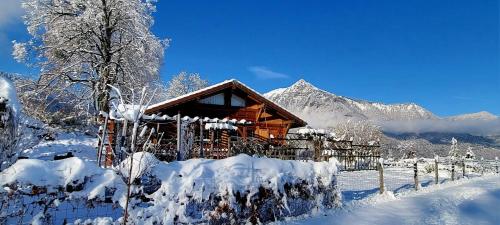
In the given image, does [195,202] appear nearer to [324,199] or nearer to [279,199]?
[279,199]

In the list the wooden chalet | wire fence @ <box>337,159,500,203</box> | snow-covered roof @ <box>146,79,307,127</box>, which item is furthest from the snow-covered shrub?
the wooden chalet

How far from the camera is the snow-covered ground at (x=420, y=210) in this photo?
345 inches

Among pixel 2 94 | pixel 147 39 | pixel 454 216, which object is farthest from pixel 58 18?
pixel 454 216

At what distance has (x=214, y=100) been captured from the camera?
23125 mm

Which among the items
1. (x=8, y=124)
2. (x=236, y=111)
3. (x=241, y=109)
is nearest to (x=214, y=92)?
(x=236, y=111)

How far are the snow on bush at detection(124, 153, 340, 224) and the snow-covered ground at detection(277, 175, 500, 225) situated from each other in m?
0.55

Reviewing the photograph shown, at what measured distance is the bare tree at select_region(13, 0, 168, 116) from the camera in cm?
2042

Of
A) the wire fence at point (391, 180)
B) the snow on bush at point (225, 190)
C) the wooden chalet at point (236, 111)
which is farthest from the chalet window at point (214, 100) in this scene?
the snow on bush at point (225, 190)

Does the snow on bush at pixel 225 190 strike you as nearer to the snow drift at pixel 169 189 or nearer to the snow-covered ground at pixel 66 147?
the snow drift at pixel 169 189

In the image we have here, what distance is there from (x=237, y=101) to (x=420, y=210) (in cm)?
1506

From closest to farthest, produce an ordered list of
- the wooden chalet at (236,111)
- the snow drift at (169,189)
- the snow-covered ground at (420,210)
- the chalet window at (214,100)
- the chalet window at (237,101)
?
the snow drift at (169,189), the snow-covered ground at (420,210), the wooden chalet at (236,111), the chalet window at (214,100), the chalet window at (237,101)

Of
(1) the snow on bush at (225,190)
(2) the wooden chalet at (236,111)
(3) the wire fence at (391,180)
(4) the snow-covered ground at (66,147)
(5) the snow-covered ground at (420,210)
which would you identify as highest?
(2) the wooden chalet at (236,111)

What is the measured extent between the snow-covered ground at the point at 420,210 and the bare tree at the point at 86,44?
A: 14.2 metres

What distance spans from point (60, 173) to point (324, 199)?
5.79 meters
